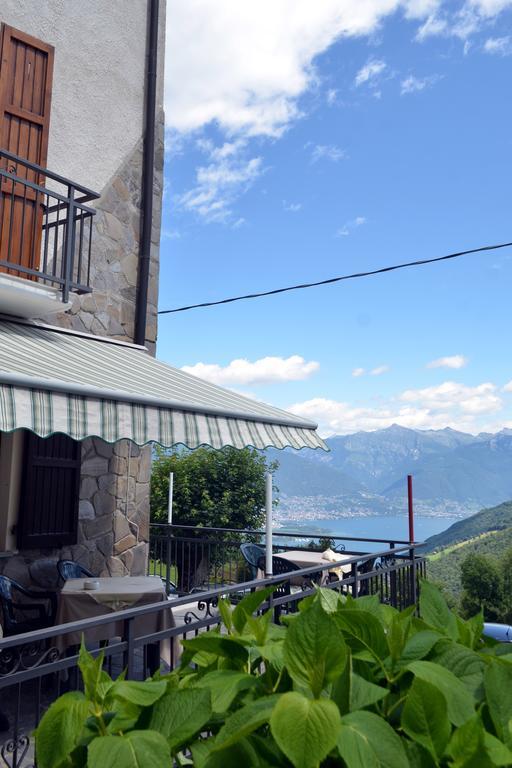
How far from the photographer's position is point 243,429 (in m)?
6.73

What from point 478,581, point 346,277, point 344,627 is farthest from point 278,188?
point 344,627

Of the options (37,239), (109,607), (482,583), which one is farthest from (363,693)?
(482,583)

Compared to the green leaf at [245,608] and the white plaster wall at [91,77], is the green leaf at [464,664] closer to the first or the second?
the green leaf at [245,608]

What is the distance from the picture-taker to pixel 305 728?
3.01 ft

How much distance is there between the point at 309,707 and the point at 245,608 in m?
0.49

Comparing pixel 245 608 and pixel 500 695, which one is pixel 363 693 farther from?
pixel 245 608

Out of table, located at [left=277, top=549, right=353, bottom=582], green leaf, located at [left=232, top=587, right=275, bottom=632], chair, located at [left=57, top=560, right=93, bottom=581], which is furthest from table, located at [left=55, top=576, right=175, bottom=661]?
green leaf, located at [left=232, top=587, right=275, bottom=632]

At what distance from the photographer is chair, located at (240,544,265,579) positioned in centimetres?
1062

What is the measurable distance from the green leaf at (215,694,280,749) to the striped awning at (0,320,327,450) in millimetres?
4039

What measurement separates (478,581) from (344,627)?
1346 inches

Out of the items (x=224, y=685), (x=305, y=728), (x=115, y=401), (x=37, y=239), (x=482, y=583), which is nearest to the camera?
(x=305, y=728)

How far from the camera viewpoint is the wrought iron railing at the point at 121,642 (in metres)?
3.91

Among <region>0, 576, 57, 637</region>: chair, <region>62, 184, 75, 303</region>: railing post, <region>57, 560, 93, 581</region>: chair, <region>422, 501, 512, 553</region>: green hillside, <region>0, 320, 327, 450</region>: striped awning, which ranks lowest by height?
<region>422, 501, 512, 553</region>: green hillside

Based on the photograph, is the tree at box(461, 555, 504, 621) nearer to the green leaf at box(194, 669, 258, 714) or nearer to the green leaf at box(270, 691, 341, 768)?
the green leaf at box(194, 669, 258, 714)
